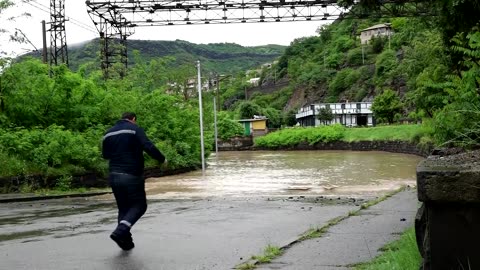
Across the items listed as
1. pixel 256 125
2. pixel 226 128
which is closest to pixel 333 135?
pixel 226 128

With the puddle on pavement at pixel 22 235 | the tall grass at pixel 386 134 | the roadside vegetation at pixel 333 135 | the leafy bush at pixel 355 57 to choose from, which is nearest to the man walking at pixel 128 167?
the puddle on pavement at pixel 22 235

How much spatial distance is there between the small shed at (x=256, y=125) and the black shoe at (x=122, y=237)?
8667 centimetres

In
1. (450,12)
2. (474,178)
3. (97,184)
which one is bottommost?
(97,184)

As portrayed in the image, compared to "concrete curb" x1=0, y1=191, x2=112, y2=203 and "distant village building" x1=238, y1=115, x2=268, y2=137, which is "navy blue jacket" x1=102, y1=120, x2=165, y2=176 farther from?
"distant village building" x1=238, y1=115, x2=268, y2=137

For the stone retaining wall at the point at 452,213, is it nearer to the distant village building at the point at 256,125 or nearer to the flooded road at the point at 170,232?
the flooded road at the point at 170,232

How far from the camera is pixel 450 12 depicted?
8.03 m

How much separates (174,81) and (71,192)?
150ft

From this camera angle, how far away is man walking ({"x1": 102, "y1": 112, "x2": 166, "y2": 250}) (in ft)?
23.6

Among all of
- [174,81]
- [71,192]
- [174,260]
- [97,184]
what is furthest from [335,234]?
[174,81]

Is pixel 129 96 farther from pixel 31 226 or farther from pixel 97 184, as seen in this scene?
pixel 31 226

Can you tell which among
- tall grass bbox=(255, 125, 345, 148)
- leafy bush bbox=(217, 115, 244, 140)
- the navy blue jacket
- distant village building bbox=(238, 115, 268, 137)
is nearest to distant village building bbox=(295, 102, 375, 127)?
distant village building bbox=(238, 115, 268, 137)

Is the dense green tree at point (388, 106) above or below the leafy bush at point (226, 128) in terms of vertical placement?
above

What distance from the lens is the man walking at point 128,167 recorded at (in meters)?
7.18

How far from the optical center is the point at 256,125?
99.1m
